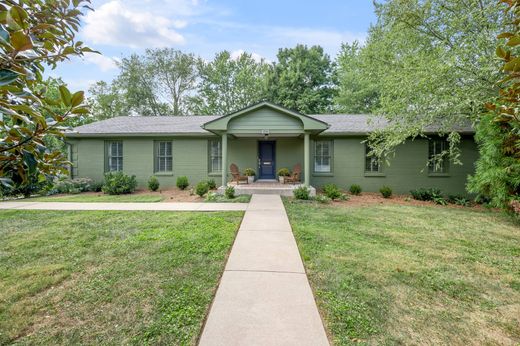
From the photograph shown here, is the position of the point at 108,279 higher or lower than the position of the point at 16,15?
lower

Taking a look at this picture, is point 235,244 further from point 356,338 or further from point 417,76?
point 417,76

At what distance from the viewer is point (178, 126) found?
13852 millimetres

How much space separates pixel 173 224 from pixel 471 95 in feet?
32.1

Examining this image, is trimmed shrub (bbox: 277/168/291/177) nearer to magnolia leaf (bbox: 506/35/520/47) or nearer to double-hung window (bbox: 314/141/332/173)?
double-hung window (bbox: 314/141/332/173)

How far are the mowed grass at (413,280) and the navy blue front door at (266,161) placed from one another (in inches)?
270

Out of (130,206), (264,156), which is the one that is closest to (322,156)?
(264,156)

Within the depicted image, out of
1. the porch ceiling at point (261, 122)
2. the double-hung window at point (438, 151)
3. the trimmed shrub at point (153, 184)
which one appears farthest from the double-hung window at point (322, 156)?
the trimmed shrub at point (153, 184)

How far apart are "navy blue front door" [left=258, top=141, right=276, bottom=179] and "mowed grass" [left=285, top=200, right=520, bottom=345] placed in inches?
270

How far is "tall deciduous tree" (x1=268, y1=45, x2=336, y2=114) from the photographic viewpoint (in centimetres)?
2742

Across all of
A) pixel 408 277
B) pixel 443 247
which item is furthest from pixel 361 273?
pixel 443 247

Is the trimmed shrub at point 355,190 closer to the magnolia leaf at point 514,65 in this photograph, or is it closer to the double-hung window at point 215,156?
the double-hung window at point 215,156

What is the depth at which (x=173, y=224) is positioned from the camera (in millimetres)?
6078

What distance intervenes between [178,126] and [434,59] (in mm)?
12030

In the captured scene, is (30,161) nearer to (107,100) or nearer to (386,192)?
(386,192)
